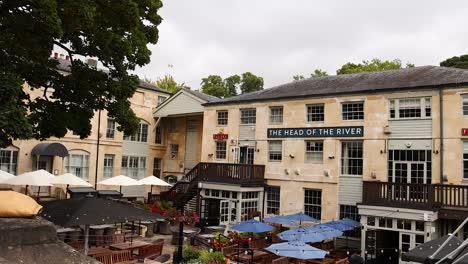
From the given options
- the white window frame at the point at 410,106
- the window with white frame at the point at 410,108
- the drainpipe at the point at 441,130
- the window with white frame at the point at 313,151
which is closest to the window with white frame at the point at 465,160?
the drainpipe at the point at 441,130

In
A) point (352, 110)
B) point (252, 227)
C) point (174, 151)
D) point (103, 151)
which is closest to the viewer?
point (252, 227)

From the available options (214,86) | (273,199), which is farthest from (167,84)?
(273,199)

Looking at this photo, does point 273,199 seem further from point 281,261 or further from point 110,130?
point 110,130

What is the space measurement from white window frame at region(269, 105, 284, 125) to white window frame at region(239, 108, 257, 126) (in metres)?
1.12

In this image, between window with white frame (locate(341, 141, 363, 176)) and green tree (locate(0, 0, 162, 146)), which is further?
window with white frame (locate(341, 141, 363, 176))

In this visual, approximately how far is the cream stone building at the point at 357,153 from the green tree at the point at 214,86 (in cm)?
2971

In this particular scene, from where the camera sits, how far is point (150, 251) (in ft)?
48.1

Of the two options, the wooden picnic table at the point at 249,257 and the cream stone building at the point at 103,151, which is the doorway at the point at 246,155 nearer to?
the cream stone building at the point at 103,151

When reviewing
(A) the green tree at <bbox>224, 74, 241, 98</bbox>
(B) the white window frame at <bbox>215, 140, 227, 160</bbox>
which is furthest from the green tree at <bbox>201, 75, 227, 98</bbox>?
(B) the white window frame at <bbox>215, 140, 227, 160</bbox>

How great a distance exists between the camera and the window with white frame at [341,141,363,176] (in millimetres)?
21594

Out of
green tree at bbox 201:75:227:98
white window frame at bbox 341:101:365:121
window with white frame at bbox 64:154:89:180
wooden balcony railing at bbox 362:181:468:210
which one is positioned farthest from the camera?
green tree at bbox 201:75:227:98

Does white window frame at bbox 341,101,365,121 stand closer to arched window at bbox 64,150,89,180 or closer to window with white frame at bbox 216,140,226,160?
window with white frame at bbox 216,140,226,160

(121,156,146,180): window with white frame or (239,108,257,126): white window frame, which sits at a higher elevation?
(239,108,257,126): white window frame

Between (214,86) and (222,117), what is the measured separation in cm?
3077
